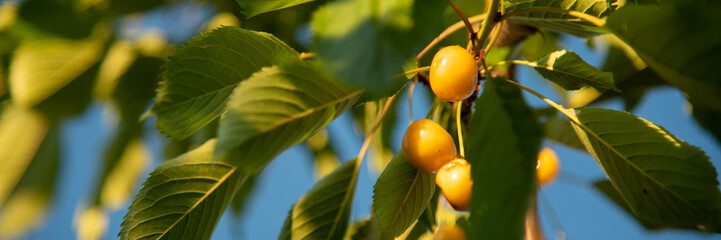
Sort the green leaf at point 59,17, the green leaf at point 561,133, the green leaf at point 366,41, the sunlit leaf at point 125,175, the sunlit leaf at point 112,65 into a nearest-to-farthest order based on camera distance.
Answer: the green leaf at point 366,41 → the green leaf at point 561,133 → the green leaf at point 59,17 → the sunlit leaf at point 112,65 → the sunlit leaf at point 125,175

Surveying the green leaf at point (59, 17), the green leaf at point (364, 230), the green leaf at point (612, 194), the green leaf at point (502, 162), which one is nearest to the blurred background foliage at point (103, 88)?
the green leaf at point (59, 17)

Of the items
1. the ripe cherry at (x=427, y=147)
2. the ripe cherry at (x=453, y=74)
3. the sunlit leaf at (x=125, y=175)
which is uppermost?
the sunlit leaf at (x=125, y=175)

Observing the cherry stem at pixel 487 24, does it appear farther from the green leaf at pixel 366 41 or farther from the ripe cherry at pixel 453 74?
the green leaf at pixel 366 41

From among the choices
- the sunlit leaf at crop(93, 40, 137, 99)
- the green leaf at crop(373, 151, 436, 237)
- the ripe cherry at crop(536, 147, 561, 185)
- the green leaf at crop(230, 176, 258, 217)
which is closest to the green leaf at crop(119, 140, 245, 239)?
the green leaf at crop(373, 151, 436, 237)

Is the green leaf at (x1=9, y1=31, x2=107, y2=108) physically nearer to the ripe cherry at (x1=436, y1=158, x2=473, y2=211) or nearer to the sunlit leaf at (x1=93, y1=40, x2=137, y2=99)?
the sunlit leaf at (x1=93, y1=40, x2=137, y2=99)

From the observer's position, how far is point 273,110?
0.40m

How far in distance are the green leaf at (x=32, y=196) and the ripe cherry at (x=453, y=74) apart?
172cm

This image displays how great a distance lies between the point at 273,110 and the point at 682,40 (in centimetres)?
32

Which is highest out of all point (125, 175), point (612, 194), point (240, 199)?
Answer: point (125, 175)

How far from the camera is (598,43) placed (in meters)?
1.34

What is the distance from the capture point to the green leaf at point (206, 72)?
49cm

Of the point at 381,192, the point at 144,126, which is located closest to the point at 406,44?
the point at 381,192

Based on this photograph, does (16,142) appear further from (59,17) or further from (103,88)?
(59,17)

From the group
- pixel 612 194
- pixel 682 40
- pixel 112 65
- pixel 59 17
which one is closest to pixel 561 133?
pixel 612 194
